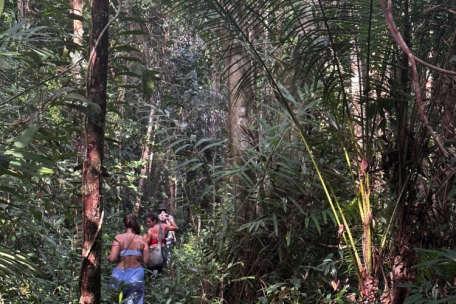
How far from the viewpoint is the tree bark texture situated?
259cm

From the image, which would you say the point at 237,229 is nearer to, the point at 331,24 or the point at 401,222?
the point at 401,222

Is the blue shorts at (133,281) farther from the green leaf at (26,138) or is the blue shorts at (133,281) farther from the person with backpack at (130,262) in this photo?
the green leaf at (26,138)

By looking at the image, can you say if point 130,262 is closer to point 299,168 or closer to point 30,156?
point 299,168

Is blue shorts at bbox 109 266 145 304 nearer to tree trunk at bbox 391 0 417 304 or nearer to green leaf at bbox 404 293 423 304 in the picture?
tree trunk at bbox 391 0 417 304

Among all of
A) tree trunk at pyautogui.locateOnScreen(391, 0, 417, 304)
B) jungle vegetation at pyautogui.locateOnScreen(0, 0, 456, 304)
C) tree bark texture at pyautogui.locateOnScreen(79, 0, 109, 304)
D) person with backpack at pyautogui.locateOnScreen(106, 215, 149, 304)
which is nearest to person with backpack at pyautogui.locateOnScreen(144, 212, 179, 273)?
person with backpack at pyautogui.locateOnScreen(106, 215, 149, 304)

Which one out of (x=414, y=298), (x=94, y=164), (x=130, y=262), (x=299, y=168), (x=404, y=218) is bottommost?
(x=130, y=262)

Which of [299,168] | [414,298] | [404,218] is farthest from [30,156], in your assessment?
[299,168]

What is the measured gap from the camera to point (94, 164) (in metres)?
2.63

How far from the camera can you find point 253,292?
14.3ft

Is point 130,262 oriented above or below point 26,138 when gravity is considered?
below

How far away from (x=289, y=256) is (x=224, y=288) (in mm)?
604

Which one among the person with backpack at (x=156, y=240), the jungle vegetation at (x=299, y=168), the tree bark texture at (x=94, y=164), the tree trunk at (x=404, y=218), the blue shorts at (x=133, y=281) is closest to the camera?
the tree bark texture at (x=94, y=164)

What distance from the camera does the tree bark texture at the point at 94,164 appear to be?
102 inches

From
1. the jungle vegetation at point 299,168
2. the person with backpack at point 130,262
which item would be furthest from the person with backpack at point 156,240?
the jungle vegetation at point 299,168
